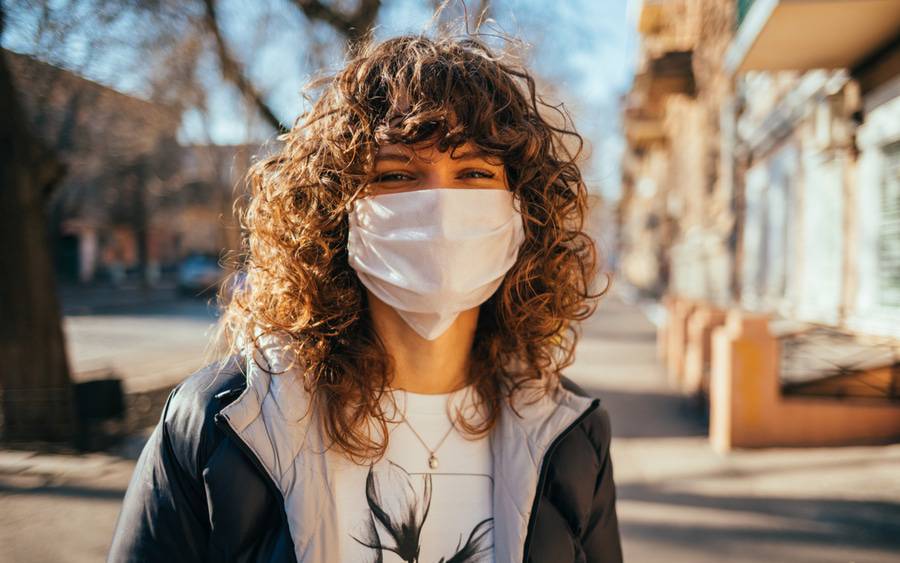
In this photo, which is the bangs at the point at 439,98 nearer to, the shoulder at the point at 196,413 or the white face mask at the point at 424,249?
the white face mask at the point at 424,249

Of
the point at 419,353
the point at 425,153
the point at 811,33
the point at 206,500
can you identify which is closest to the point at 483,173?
the point at 425,153

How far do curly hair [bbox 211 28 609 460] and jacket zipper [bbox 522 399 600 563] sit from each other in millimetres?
135

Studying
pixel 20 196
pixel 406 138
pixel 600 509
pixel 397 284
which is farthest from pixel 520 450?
pixel 20 196

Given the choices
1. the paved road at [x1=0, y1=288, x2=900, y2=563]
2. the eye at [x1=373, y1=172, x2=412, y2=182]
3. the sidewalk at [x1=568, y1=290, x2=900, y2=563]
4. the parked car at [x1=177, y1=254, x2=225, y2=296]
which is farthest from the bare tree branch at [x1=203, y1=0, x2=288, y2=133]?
the parked car at [x1=177, y1=254, x2=225, y2=296]

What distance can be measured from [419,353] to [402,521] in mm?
410

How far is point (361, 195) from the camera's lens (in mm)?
1591

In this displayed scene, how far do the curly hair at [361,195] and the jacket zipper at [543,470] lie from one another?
0.44 ft

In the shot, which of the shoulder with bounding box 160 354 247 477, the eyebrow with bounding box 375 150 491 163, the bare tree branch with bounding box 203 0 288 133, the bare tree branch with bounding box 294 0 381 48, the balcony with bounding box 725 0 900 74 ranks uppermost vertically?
the bare tree branch with bounding box 294 0 381 48

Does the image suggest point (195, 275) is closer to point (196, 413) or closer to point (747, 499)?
point (747, 499)

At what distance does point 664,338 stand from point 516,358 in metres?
10.6

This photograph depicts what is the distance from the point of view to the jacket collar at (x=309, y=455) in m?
1.34

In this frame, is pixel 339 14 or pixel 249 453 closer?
pixel 249 453

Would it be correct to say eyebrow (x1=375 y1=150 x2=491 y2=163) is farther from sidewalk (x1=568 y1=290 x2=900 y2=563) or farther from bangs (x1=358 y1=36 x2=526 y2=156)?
sidewalk (x1=568 y1=290 x2=900 y2=563)

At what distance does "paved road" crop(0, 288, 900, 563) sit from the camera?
3.79 meters
